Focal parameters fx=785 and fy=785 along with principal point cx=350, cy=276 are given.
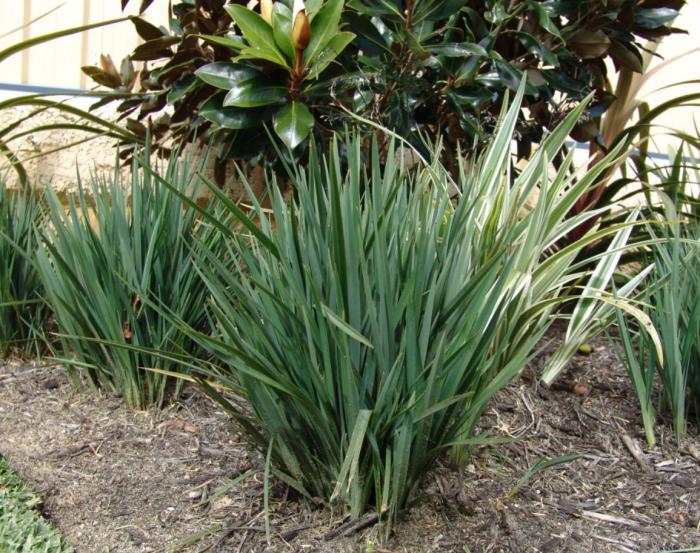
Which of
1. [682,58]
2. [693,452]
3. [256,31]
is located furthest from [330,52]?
[682,58]

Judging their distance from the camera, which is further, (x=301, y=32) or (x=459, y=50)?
(x=459, y=50)

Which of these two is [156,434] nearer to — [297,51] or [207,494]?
[207,494]

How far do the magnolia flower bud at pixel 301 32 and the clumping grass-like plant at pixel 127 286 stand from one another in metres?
0.57

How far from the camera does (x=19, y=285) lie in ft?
8.52

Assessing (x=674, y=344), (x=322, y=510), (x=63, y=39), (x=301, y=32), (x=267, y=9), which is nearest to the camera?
(x=322, y=510)

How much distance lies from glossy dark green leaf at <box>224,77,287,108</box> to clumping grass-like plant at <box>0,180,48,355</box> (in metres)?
0.75

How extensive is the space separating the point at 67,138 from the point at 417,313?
284 centimetres

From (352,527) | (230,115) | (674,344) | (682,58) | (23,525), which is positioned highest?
(682,58)

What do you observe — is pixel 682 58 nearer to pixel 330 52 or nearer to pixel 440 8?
pixel 440 8

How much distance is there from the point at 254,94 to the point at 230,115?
168mm

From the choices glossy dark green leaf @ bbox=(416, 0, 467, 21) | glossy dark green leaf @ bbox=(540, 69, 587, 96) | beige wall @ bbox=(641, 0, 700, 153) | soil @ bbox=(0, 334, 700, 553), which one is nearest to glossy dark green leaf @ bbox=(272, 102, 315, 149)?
glossy dark green leaf @ bbox=(416, 0, 467, 21)

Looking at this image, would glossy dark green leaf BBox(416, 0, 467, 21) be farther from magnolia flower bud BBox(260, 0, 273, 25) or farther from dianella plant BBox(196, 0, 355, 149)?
magnolia flower bud BBox(260, 0, 273, 25)

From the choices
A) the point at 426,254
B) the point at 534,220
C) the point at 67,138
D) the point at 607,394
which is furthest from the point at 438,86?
the point at 67,138

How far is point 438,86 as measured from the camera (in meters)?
2.85
